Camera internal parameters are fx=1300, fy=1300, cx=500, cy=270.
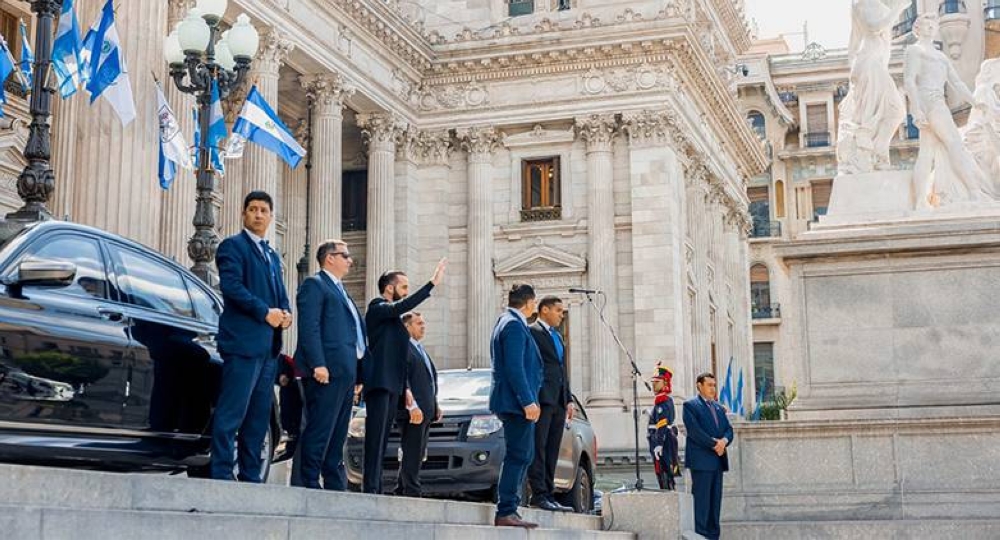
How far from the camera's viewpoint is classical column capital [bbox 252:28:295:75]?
29141 millimetres

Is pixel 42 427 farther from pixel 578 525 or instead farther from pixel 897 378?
pixel 897 378

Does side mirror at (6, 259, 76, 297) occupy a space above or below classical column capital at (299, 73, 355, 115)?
below

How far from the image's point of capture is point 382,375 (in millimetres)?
9961

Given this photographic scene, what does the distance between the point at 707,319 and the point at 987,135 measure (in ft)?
83.1

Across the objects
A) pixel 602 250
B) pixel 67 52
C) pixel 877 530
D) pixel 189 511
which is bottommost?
pixel 877 530

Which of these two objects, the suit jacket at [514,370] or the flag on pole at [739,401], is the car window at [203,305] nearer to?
the suit jacket at [514,370]

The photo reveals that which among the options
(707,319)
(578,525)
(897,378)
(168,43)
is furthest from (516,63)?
(578,525)

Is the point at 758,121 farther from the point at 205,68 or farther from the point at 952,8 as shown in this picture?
the point at 205,68

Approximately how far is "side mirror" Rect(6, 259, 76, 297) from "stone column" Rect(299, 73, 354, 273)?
25169 mm

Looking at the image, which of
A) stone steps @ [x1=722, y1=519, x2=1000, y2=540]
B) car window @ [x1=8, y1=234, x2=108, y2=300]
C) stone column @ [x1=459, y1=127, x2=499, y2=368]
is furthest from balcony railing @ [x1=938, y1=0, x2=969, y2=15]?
Result: car window @ [x1=8, y1=234, x2=108, y2=300]

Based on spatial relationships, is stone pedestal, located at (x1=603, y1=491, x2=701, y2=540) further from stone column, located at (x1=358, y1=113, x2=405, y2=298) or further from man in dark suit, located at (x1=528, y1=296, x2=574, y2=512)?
stone column, located at (x1=358, y1=113, x2=405, y2=298)

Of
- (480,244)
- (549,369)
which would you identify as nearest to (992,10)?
(480,244)

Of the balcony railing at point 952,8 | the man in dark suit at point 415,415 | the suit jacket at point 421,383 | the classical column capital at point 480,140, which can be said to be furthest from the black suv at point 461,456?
the balcony railing at point 952,8

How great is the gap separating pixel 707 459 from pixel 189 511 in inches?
294
